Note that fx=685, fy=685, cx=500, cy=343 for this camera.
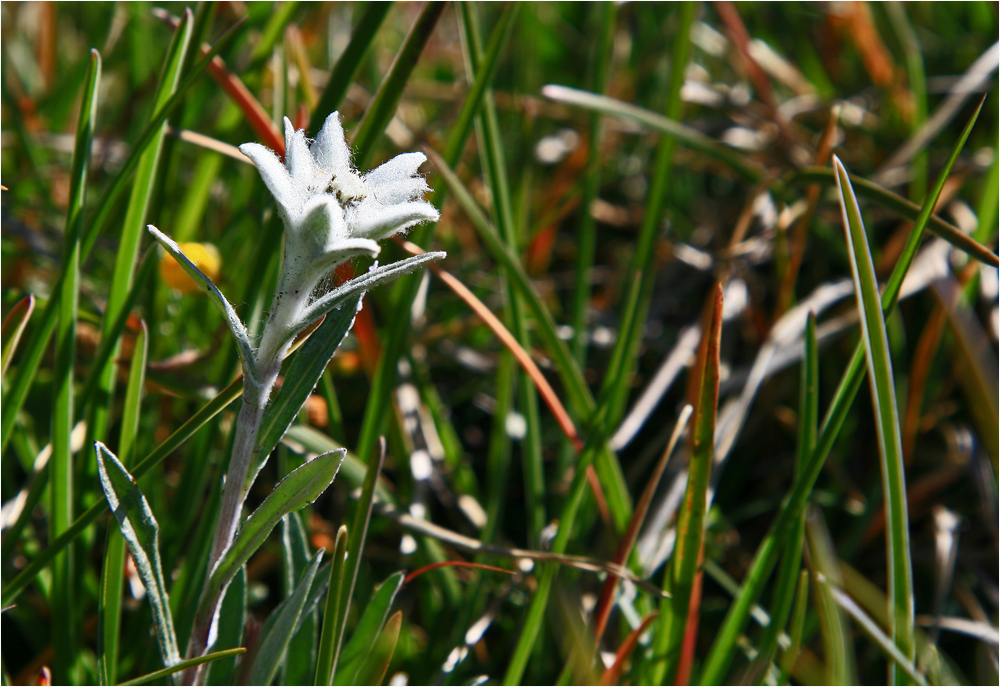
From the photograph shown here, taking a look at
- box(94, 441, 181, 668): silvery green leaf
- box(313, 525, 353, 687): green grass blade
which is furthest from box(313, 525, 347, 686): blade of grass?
box(94, 441, 181, 668): silvery green leaf

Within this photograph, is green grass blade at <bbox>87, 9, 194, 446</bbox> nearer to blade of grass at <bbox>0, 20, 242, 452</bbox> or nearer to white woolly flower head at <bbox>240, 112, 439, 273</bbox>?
blade of grass at <bbox>0, 20, 242, 452</bbox>

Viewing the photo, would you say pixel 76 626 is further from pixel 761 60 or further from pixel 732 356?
pixel 761 60

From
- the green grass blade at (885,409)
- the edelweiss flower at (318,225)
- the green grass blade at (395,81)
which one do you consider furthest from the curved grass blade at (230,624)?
the green grass blade at (885,409)

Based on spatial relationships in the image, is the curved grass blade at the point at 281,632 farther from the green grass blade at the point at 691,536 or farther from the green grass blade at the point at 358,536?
the green grass blade at the point at 691,536

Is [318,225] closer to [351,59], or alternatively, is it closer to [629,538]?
[351,59]

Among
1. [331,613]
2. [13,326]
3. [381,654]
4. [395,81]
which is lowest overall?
[381,654]

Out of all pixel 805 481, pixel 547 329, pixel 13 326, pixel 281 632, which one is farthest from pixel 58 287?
pixel 805 481
